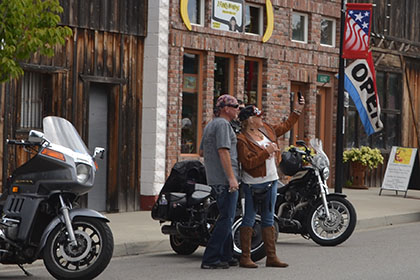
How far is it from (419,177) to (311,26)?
4168mm

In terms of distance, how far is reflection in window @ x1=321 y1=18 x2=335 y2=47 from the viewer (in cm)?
2188

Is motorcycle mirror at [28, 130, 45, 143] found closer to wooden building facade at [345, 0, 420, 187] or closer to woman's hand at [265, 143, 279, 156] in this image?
woman's hand at [265, 143, 279, 156]

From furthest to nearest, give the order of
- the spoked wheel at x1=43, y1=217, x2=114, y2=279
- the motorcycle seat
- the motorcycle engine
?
the motorcycle seat
the motorcycle engine
the spoked wheel at x1=43, y1=217, x2=114, y2=279

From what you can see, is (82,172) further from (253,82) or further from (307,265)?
(253,82)

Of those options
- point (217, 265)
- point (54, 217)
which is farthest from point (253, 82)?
point (54, 217)

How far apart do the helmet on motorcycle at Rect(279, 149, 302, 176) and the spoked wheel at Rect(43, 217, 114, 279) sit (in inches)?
173

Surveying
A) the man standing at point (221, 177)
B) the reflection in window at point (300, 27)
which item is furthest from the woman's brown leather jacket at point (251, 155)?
the reflection in window at point (300, 27)

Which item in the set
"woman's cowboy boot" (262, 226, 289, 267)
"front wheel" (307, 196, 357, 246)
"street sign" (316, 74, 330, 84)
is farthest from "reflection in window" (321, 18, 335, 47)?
"woman's cowboy boot" (262, 226, 289, 267)

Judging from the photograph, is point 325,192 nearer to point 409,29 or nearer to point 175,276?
point 175,276

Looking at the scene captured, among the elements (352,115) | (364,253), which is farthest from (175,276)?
(352,115)

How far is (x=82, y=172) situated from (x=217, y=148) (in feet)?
5.95

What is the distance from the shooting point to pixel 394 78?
987 inches

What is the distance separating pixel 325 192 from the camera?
12516 millimetres

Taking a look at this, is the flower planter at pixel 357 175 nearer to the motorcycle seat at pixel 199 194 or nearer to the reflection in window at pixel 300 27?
the reflection in window at pixel 300 27
